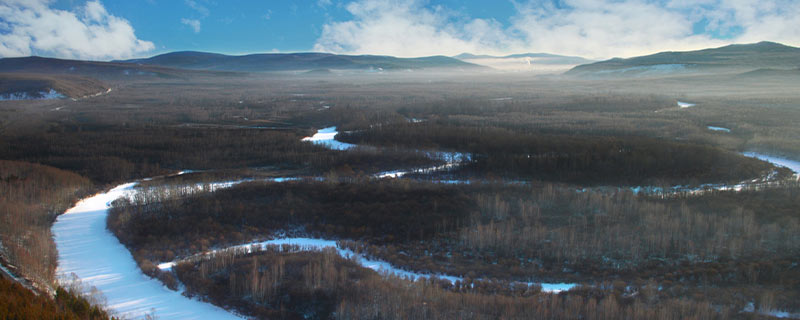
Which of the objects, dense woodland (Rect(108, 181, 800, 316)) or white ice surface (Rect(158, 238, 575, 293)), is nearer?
white ice surface (Rect(158, 238, 575, 293))

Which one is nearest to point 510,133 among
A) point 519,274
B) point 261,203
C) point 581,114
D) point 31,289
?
point 581,114

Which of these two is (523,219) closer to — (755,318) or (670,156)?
(755,318)

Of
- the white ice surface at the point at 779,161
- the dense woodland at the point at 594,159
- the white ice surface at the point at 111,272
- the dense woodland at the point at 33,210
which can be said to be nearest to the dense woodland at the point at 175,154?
the dense woodland at the point at 33,210

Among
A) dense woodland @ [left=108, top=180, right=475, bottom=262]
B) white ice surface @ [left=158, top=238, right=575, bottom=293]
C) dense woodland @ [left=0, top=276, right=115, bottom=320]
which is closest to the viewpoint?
dense woodland @ [left=0, top=276, right=115, bottom=320]

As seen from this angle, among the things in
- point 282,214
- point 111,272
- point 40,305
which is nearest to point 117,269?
point 111,272

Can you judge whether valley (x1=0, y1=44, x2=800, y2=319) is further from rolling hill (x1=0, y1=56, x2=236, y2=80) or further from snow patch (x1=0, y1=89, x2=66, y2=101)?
rolling hill (x1=0, y1=56, x2=236, y2=80)

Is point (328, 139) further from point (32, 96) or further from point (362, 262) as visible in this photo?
point (32, 96)

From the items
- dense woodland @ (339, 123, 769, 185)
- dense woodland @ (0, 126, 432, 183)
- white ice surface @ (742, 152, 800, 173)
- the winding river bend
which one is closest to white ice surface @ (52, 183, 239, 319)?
the winding river bend

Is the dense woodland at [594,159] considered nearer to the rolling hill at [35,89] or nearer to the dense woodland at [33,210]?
the dense woodland at [33,210]
